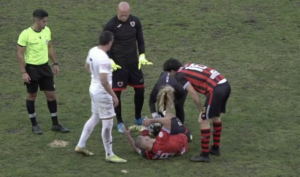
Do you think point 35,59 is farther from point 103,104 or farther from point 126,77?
point 103,104

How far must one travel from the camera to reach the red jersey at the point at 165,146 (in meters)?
9.07

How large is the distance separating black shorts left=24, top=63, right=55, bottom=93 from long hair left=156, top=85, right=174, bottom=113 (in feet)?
6.48

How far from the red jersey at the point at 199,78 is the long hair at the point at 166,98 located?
0.70 ft

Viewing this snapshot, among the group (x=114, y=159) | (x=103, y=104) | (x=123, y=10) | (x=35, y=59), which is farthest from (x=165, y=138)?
(x=35, y=59)

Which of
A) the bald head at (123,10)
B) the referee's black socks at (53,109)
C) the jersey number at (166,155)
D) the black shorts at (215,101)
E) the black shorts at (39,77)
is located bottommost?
the jersey number at (166,155)

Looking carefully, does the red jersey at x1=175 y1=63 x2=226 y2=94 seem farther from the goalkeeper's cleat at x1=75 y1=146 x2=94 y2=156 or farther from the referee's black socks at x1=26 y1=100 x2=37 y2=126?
the referee's black socks at x1=26 y1=100 x2=37 y2=126

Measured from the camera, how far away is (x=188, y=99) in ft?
38.8

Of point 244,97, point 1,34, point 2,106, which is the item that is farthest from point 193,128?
point 1,34

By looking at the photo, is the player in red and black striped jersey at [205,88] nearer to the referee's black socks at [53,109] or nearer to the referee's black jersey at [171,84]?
the referee's black jersey at [171,84]

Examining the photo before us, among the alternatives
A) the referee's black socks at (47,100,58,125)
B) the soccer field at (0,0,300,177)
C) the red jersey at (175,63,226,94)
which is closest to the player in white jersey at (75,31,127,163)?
the soccer field at (0,0,300,177)

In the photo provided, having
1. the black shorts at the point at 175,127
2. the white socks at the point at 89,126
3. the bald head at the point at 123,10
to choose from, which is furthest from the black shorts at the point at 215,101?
the bald head at the point at 123,10

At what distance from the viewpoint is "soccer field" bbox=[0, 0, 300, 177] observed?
8984mm

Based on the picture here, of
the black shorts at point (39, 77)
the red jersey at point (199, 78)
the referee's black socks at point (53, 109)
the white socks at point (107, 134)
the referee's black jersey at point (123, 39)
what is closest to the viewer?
the white socks at point (107, 134)

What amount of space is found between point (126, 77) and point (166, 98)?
1.58m
